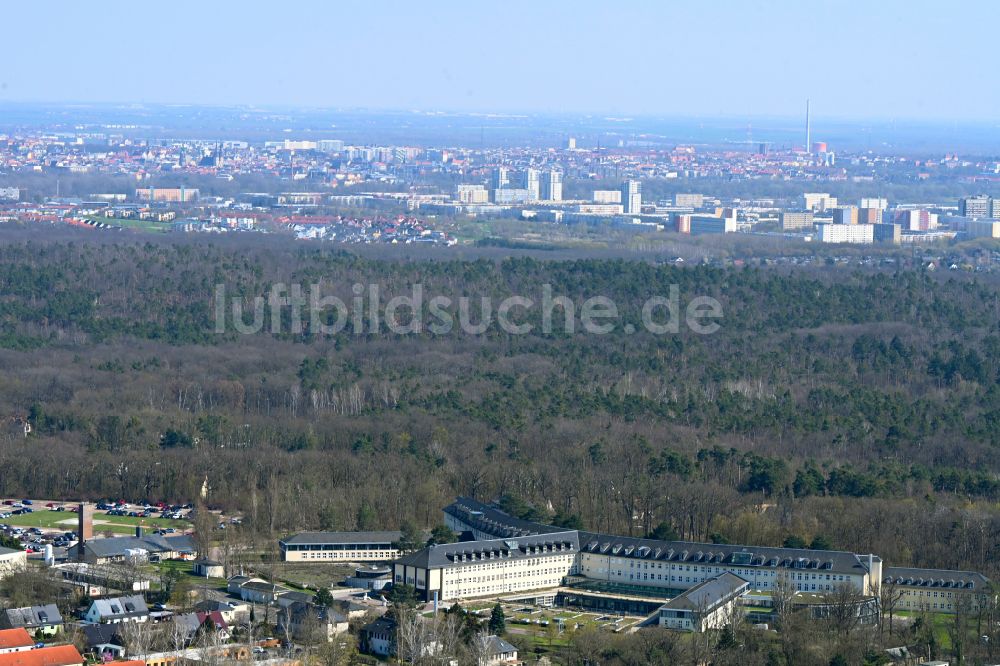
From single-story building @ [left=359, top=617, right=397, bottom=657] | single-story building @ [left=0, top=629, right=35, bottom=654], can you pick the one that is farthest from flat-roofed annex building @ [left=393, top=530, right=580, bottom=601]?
single-story building @ [left=0, top=629, right=35, bottom=654]

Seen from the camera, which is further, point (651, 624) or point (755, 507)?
point (755, 507)

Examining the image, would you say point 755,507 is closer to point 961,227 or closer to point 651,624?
point 651,624

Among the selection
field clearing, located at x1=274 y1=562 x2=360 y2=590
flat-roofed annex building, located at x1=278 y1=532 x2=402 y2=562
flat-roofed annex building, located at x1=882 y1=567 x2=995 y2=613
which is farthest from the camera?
flat-roofed annex building, located at x1=278 y1=532 x2=402 y2=562

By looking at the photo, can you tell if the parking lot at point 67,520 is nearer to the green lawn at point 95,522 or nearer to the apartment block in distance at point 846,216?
the green lawn at point 95,522

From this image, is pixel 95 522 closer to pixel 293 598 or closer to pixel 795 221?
pixel 293 598

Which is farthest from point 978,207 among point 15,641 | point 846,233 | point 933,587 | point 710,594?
point 15,641

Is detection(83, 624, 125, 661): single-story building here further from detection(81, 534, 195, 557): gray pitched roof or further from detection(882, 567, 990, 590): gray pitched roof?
detection(882, 567, 990, 590): gray pitched roof

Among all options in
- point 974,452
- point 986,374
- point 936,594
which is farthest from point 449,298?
point 936,594

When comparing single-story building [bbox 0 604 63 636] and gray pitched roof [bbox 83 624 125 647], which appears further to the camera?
single-story building [bbox 0 604 63 636]
